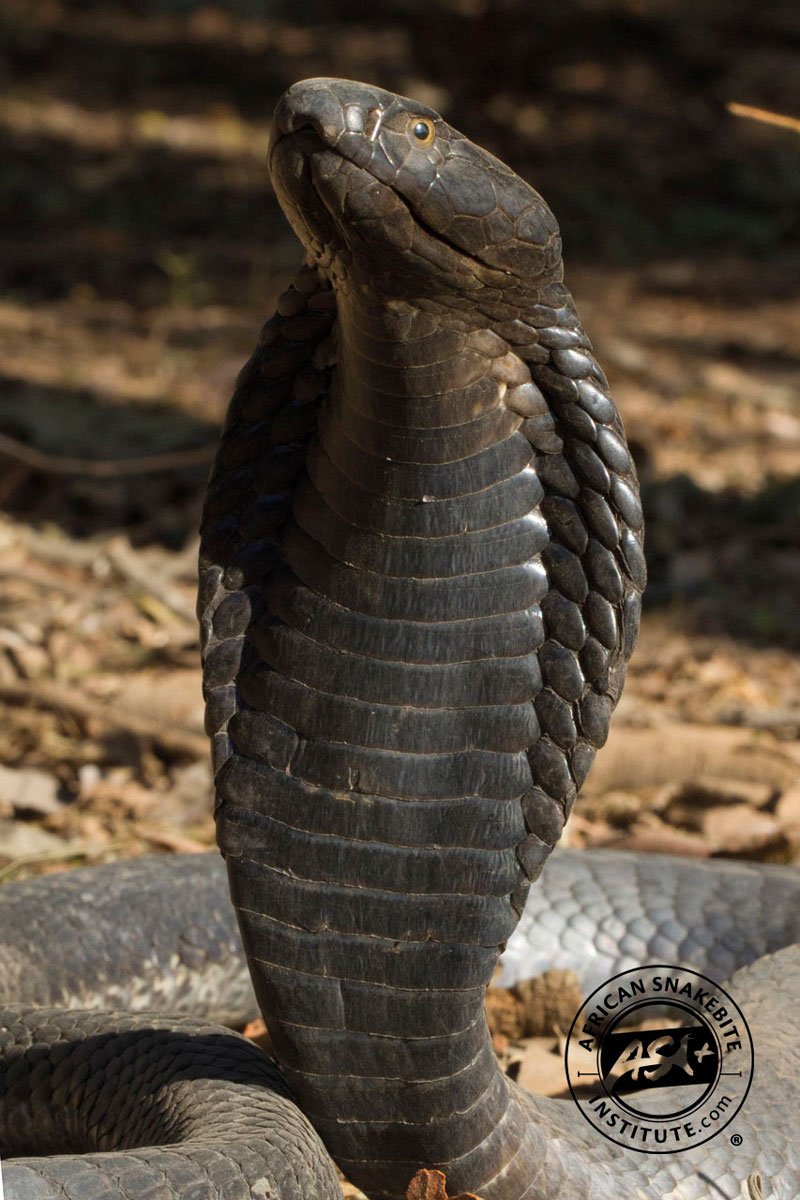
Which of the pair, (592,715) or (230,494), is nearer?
(592,715)

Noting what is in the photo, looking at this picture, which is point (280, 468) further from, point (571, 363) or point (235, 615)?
point (571, 363)

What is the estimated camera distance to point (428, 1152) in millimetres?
2602

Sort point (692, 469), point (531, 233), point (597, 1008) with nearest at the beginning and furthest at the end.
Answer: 1. point (531, 233)
2. point (597, 1008)
3. point (692, 469)

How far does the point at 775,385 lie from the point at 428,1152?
7.06m

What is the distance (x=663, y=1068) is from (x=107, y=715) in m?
2.64

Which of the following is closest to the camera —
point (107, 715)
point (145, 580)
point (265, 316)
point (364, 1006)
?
point (364, 1006)

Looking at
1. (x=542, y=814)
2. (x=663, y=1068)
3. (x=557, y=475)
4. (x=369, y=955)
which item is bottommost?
(x=663, y=1068)

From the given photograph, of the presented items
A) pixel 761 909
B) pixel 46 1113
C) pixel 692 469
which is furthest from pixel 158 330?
pixel 46 1113

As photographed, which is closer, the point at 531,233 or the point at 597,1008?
the point at 531,233

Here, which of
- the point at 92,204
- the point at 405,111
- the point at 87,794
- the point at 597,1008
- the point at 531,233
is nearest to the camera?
the point at 405,111

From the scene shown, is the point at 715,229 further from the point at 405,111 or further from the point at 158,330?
the point at 405,111

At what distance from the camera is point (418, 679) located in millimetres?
2457

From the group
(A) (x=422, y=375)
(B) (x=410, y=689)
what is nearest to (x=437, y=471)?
(A) (x=422, y=375)

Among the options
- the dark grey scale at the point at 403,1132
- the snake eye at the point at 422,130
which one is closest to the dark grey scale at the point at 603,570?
the snake eye at the point at 422,130
